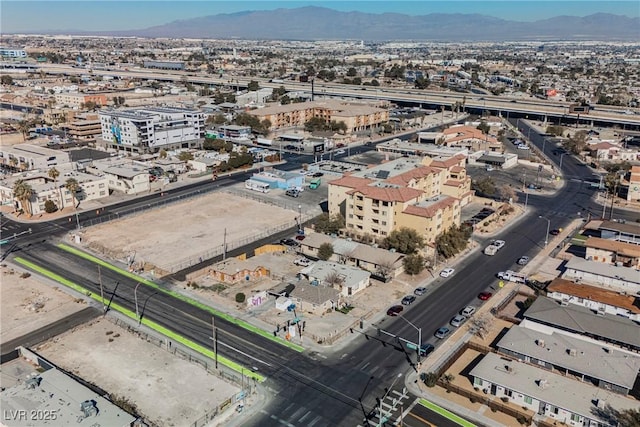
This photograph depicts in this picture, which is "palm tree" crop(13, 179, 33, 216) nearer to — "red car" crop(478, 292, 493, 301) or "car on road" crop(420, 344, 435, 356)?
"car on road" crop(420, 344, 435, 356)

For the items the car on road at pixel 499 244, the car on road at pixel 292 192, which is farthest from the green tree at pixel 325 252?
the car on road at pixel 292 192

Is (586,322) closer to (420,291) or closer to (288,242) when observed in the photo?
(420,291)

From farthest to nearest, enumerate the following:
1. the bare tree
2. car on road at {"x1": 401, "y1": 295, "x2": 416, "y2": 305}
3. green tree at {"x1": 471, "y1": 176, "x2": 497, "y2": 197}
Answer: green tree at {"x1": 471, "y1": 176, "x2": 497, "y2": 197} → car on road at {"x1": 401, "y1": 295, "x2": 416, "y2": 305} → the bare tree

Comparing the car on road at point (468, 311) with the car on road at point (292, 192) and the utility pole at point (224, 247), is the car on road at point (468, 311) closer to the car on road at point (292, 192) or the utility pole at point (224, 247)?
the utility pole at point (224, 247)

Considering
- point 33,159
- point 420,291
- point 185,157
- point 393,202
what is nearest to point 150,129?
point 185,157

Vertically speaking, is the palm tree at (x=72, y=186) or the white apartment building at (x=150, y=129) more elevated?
the white apartment building at (x=150, y=129)

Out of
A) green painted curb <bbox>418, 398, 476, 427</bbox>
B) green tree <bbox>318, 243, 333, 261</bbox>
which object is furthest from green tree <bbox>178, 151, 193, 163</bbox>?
green painted curb <bbox>418, 398, 476, 427</bbox>
